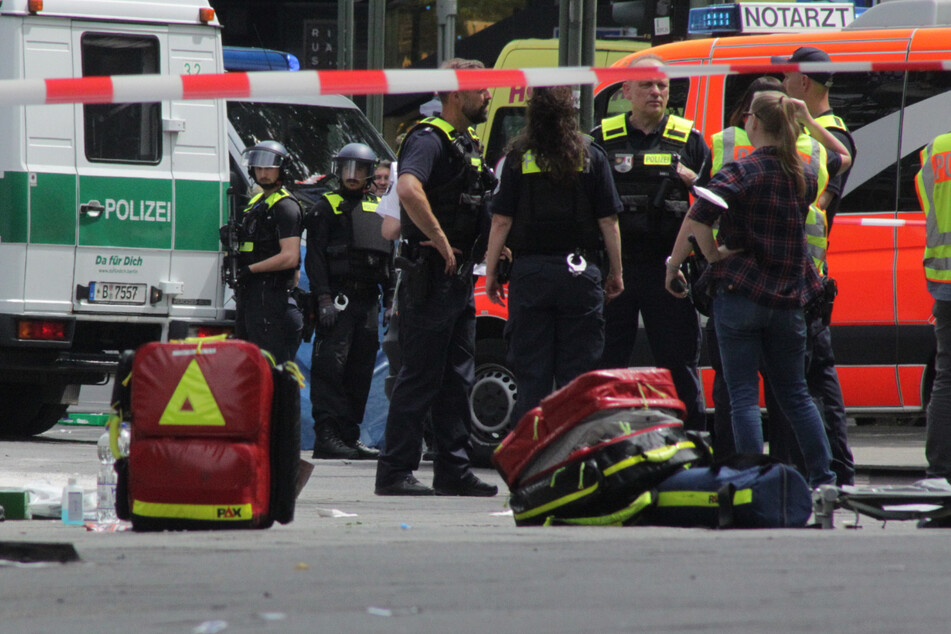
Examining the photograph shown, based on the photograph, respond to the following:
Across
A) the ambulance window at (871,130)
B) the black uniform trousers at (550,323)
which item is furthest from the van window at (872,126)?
the black uniform trousers at (550,323)

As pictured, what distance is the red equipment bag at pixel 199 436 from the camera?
494cm

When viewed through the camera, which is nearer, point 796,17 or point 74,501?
point 74,501

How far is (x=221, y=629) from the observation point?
3.08m

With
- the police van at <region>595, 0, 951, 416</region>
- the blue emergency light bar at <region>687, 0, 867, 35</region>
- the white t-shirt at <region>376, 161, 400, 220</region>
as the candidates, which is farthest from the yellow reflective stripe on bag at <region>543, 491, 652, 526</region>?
the blue emergency light bar at <region>687, 0, 867, 35</region>

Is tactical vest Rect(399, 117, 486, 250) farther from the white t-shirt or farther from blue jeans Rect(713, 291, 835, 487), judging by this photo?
blue jeans Rect(713, 291, 835, 487)

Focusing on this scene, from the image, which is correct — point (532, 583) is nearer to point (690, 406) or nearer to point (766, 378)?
point (766, 378)

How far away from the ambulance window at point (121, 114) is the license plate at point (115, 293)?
2.63ft

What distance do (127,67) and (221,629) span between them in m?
7.59

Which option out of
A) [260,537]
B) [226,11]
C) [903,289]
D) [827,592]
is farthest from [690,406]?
[226,11]

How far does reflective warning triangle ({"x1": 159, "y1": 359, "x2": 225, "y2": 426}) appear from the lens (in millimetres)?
4945

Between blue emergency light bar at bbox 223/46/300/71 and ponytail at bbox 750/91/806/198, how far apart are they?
912 centimetres

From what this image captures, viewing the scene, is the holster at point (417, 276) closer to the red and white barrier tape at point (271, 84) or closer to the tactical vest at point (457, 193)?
the tactical vest at point (457, 193)

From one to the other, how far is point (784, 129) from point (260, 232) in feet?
14.4

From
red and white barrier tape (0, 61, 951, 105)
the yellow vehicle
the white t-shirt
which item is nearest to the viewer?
red and white barrier tape (0, 61, 951, 105)
